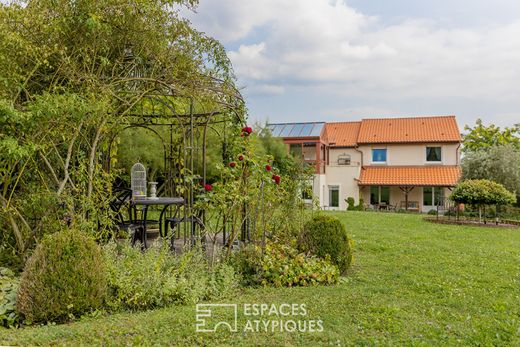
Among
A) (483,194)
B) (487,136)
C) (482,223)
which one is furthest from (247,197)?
(487,136)

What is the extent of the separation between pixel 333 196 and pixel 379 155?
4.31 meters

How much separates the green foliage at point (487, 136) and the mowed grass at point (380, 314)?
87.0 ft

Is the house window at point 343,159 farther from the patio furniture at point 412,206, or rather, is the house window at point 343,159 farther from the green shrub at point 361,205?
the patio furniture at point 412,206

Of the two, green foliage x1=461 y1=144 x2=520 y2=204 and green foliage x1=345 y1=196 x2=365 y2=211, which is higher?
green foliage x1=461 y1=144 x2=520 y2=204

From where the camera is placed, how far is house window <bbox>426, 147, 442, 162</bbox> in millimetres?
25594

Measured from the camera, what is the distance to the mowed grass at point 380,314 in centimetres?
333

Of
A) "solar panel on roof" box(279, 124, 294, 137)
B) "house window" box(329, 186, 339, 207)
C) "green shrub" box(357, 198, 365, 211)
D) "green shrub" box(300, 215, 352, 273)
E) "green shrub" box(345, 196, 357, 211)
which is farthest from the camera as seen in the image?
"solar panel on roof" box(279, 124, 294, 137)

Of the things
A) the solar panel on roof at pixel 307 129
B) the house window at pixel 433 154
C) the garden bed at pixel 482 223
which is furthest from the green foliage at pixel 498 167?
the solar panel on roof at pixel 307 129

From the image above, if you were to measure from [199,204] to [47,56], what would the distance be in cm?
265

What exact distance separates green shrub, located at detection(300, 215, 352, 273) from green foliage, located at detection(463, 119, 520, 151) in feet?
92.9

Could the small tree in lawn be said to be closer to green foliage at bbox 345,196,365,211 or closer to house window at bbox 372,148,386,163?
green foliage at bbox 345,196,365,211

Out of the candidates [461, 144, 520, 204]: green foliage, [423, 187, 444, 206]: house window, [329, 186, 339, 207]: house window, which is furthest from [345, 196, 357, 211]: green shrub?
[461, 144, 520, 204]: green foliage

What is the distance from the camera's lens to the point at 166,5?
546cm

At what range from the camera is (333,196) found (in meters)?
27.0
